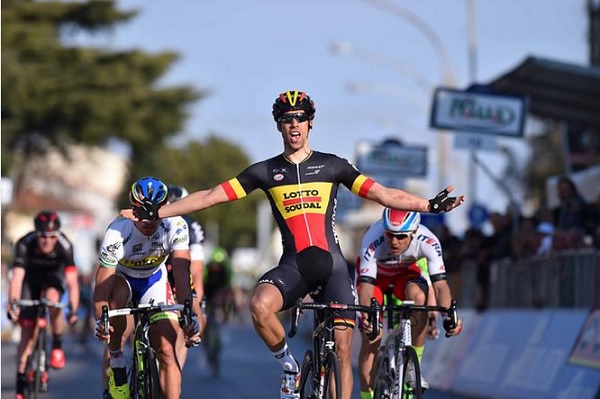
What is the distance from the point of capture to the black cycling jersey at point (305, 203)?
1132cm

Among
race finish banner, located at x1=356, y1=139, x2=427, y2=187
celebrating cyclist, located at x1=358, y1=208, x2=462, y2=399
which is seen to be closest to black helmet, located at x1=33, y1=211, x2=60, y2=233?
celebrating cyclist, located at x1=358, y1=208, x2=462, y2=399

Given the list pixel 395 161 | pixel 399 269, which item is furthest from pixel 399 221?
pixel 395 161

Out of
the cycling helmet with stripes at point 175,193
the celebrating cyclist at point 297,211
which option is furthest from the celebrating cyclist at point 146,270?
the cycling helmet with stripes at point 175,193

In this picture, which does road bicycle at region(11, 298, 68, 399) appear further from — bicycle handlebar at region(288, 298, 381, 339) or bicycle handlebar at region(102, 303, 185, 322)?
bicycle handlebar at region(288, 298, 381, 339)

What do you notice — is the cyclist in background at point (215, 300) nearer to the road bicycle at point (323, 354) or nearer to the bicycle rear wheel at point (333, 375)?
the road bicycle at point (323, 354)

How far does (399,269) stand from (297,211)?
98.0 inches

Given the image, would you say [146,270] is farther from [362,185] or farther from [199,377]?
[199,377]

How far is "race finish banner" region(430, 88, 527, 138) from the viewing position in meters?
23.3

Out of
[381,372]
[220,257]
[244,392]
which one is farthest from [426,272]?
[220,257]

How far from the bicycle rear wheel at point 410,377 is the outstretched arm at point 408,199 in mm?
970

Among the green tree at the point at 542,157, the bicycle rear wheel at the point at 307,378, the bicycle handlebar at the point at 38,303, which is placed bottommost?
the bicycle rear wheel at the point at 307,378

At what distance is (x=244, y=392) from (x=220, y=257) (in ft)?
14.3

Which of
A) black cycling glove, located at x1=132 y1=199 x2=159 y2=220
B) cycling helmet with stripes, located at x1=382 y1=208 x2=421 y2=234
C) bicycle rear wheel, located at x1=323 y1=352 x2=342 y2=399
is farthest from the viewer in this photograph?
cycling helmet with stripes, located at x1=382 y1=208 x2=421 y2=234

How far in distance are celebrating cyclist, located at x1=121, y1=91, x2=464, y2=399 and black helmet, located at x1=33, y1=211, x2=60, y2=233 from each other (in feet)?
16.6
